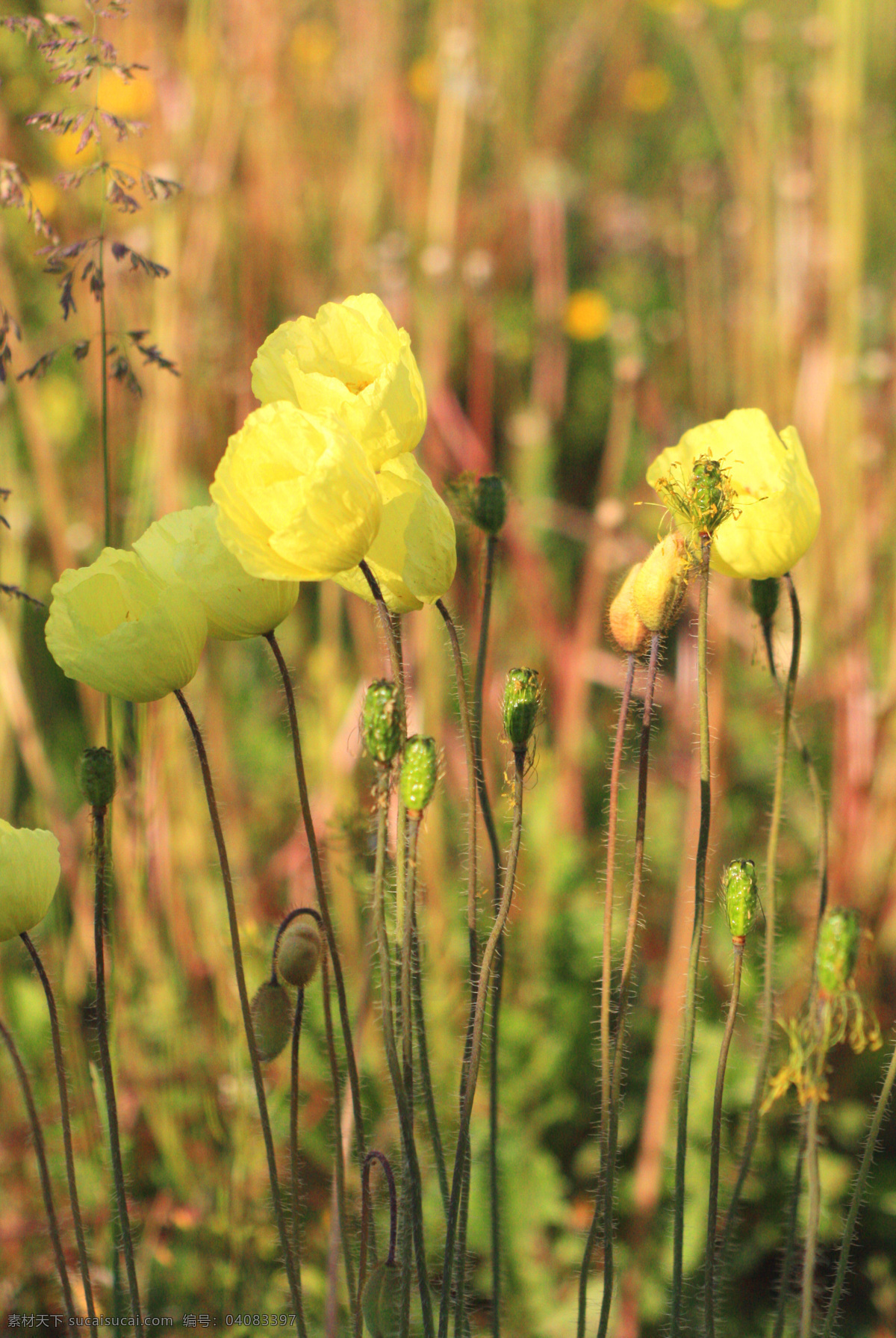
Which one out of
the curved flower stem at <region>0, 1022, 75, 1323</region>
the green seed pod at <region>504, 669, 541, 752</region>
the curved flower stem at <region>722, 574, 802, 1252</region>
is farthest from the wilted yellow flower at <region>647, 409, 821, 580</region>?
the curved flower stem at <region>0, 1022, 75, 1323</region>

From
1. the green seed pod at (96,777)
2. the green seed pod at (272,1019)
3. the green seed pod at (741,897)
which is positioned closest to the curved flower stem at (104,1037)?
the green seed pod at (96,777)

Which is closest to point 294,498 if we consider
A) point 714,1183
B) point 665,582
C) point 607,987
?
point 665,582

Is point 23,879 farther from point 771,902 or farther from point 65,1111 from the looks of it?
point 771,902

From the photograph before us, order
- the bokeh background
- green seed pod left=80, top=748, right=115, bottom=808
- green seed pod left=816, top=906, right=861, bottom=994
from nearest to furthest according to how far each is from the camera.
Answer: green seed pod left=816, top=906, right=861, bottom=994 < green seed pod left=80, top=748, right=115, bottom=808 < the bokeh background

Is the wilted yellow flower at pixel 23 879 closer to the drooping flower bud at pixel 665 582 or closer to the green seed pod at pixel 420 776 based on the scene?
the green seed pod at pixel 420 776

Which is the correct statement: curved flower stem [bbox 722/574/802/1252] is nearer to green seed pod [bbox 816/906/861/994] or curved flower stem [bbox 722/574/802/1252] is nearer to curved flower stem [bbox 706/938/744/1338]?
curved flower stem [bbox 706/938/744/1338]

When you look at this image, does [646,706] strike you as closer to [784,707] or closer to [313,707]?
[784,707]
